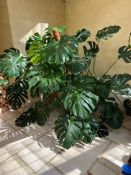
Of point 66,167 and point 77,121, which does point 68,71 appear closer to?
point 77,121

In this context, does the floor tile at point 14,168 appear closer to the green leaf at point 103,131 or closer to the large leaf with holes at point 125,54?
the green leaf at point 103,131


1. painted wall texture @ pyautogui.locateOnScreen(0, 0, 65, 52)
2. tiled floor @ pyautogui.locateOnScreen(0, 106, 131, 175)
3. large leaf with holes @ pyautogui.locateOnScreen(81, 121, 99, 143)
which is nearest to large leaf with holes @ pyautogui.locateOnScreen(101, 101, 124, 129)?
tiled floor @ pyautogui.locateOnScreen(0, 106, 131, 175)

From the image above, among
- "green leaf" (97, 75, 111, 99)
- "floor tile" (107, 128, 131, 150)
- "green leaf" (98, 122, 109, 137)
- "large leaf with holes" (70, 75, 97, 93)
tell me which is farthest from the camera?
"green leaf" (98, 122, 109, 137)

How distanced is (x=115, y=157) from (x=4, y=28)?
6.01 ft

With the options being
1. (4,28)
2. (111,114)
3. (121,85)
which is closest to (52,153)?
(111,114)

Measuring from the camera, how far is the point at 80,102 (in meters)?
1.47

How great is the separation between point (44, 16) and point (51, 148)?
5.05 ft

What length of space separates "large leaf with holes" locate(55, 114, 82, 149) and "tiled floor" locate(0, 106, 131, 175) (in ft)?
0.56

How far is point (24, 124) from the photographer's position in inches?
82.4

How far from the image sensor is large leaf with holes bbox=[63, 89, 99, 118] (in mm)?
1461

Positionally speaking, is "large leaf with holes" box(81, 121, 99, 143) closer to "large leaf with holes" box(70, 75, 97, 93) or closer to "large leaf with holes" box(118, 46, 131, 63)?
"large leaf with holes" box(70, 75, 97, 93)

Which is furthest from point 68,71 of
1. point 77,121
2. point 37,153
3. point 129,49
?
point 37,153

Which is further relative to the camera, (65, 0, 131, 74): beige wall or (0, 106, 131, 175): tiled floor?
(65, 0, 131, 74): beige wall

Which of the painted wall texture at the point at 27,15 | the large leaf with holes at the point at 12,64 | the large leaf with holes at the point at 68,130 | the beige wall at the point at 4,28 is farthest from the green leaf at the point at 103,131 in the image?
the beige wall at the point at 4,28
